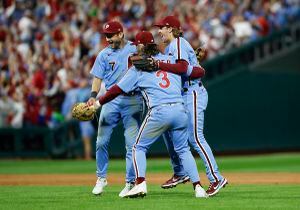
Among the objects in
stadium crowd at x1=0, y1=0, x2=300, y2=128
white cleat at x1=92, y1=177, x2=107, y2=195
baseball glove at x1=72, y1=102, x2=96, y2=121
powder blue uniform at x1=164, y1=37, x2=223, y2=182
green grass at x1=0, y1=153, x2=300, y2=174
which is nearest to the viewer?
baseball glove at x1=72, y1=102, x2=96, y2=121

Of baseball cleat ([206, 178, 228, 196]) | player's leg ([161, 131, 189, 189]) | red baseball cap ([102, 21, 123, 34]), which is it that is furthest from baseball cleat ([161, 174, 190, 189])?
red baseball cap ([102, 21, 123, 34])

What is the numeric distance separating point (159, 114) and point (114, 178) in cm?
549

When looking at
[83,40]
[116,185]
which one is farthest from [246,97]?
[116,185]

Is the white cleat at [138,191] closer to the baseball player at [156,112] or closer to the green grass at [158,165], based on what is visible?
the baseball player at [156,112]

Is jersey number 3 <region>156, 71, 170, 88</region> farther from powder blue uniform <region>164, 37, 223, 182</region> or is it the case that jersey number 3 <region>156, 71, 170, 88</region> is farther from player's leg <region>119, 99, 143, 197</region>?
player's leg <region>119, 99, 143, 197</region>

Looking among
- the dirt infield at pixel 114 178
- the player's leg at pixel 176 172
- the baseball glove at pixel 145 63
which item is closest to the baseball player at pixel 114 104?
the player's leg at pixel 176 172

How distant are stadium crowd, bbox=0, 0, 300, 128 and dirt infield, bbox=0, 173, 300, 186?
17.7ft

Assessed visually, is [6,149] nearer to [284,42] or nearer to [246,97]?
[246,97]

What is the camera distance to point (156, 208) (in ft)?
30.7

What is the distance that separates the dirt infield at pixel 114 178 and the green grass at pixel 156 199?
1356 mm

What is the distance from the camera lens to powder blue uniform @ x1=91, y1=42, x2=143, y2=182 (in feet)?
37.6

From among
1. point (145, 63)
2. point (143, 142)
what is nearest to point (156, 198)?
point (143, 142)

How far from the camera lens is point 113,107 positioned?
11.5 m

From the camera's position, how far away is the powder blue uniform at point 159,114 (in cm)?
1034
